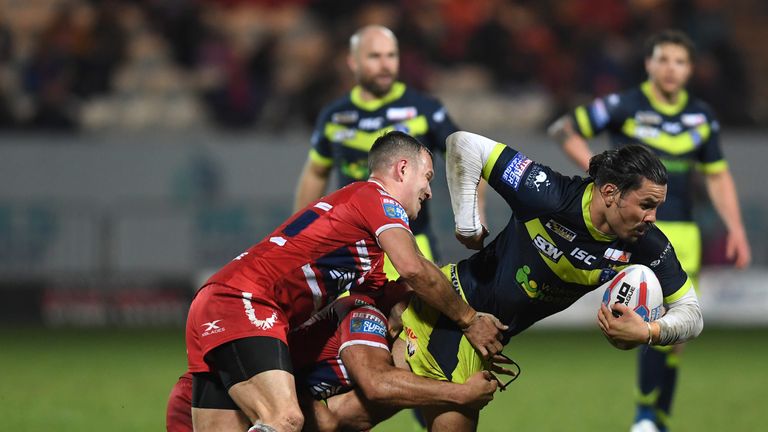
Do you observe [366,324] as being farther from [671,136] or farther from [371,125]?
[671,136]

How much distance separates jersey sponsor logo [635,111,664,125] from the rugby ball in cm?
291

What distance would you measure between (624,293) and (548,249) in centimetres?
47

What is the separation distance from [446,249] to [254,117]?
3.25 metres

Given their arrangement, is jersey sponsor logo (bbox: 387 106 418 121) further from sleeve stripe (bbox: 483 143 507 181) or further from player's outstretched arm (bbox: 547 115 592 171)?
sleeve stripe (bbox: 483 143 507 181)

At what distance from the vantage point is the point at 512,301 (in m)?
6.08

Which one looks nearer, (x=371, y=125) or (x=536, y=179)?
(x=536, y=179)

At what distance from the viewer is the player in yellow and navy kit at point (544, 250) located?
562cm

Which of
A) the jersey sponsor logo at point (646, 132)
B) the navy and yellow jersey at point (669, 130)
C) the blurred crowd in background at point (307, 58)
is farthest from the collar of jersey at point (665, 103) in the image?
the blurred crowd in background at point (307, 58)

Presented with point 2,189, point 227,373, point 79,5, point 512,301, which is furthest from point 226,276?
point 79,5

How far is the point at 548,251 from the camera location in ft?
19.4

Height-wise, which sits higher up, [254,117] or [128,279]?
[254,117]

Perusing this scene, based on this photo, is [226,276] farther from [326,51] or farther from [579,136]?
[326,51]

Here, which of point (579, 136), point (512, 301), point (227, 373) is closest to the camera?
point (227, 373)

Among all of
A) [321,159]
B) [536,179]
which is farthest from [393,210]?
[321,159]
